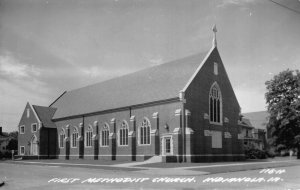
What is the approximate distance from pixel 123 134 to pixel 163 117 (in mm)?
7507

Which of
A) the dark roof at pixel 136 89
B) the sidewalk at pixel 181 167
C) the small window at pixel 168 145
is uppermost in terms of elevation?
the dark roof at pixel 136 89

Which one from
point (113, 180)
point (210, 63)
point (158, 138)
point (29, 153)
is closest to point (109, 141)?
point (158, 138)

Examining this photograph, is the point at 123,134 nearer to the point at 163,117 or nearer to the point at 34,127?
the point at 163,117

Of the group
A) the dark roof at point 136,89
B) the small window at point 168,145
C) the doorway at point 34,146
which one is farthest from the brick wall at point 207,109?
the doorway at point 34,146

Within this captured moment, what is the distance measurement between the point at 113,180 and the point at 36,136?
42.4m

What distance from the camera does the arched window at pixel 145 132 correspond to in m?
41.2

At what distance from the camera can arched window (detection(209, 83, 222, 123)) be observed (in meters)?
41.6

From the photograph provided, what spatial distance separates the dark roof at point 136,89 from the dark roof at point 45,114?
1132 millimetres

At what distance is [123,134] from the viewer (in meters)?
44.9

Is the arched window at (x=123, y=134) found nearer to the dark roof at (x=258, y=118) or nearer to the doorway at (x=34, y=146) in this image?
the doorway at (x=34, y=146)

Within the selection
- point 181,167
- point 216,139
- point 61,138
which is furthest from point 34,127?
point 181,167

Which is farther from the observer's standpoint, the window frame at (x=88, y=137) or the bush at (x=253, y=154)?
the bush at (x=253, y=154)

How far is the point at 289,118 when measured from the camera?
4928 centimetres

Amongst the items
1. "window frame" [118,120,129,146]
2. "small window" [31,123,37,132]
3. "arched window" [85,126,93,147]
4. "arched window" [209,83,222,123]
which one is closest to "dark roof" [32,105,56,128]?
"small window" [31,123,37,132]
